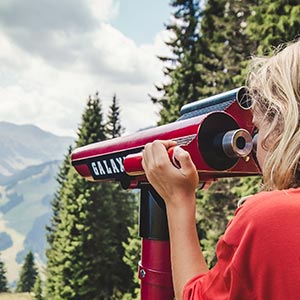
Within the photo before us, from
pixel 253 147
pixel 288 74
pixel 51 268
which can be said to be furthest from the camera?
pixel 51 268

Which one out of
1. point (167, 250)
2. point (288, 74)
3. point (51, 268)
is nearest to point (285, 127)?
point (288, 74)

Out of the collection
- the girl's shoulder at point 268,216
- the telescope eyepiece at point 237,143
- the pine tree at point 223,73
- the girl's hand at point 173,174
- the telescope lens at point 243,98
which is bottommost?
the girl's shoulder at point 268,216

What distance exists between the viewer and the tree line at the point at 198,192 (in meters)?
8.55

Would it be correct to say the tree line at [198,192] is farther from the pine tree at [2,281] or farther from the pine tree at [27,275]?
the pine tree at [2,281]

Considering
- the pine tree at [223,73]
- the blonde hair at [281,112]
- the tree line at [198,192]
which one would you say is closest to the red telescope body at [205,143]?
the blonde hair at [281,112]

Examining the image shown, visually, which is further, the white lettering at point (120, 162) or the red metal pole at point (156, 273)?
the white lettering at point (120, 162)

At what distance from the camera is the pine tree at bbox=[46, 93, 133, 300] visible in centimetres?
1962

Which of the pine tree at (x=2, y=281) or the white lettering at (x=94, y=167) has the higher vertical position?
the white lettering at (x=94, y=167)

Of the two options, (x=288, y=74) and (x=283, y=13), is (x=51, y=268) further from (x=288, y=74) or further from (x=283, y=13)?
(x=288, y=74)

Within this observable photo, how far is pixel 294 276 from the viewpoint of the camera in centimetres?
72

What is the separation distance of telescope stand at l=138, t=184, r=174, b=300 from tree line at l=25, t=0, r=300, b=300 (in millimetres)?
5682

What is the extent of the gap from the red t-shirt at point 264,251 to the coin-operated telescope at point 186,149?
0.78 feet

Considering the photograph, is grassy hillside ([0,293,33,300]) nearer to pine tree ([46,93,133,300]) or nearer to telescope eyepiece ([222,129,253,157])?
Result: pine tree ([46,93,133,300])

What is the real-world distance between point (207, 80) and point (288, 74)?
13.0 meters
